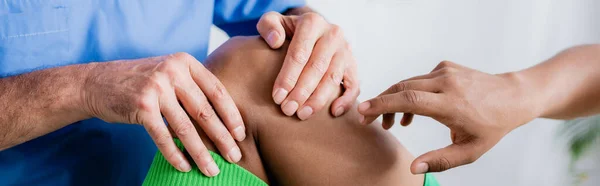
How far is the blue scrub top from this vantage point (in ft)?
3.78

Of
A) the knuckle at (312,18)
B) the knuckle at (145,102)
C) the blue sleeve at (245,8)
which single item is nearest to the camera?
the knuckle at (145,102)

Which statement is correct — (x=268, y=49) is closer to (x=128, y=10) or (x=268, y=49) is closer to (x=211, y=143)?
(x=211, y=143)

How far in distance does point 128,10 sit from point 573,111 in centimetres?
84

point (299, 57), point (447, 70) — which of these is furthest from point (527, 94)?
point (299, 57)

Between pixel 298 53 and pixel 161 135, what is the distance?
0.85 feet

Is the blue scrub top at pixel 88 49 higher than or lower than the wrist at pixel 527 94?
lower

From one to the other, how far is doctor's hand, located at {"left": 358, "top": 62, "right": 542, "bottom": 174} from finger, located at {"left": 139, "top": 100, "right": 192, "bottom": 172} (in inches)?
10.6

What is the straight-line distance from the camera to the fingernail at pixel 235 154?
38.5 inches

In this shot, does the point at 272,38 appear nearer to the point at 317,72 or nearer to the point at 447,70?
the point at 317,72

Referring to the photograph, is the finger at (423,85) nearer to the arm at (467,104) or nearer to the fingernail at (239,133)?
the arm at (467,104)

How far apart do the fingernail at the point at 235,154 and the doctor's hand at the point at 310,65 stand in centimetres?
10

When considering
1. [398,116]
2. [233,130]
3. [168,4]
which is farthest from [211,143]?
[398,116]

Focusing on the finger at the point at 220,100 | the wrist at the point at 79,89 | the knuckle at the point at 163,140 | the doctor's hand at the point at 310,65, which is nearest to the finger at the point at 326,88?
the doctor's hand at the point at 310,65

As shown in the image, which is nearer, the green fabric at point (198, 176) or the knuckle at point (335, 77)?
the green fabric at point (198, 176)
